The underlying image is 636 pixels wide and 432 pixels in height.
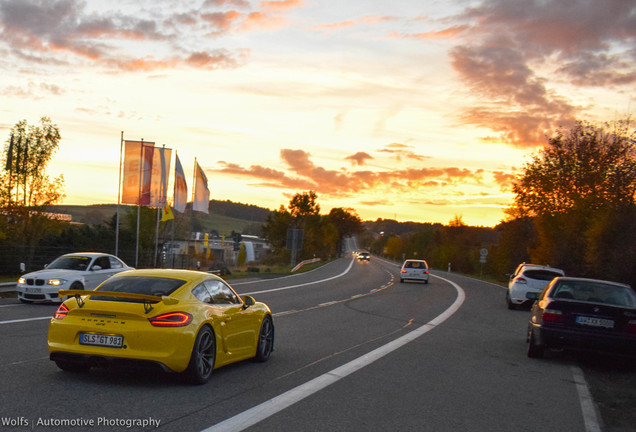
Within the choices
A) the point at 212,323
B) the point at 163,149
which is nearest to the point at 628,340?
the point at 212,323

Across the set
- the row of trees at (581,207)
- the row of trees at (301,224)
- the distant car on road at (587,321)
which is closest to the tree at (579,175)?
the row of trees at (581,207)

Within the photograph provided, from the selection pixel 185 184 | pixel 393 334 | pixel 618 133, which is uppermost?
pixel 618 133

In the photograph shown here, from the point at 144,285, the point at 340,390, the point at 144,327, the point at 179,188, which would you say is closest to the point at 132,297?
the point at 144,327

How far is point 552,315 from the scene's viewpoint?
1151cm

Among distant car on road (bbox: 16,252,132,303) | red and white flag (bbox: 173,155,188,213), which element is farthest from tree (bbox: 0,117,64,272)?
distant car on road (bbox: 16,252,132,303)

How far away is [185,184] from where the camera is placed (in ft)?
139

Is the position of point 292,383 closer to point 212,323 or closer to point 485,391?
point 212,323

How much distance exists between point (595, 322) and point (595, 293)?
1156 millimetres

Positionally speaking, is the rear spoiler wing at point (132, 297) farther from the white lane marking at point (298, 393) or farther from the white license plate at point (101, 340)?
the white lane marking at point (298, 393)

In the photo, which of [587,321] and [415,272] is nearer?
[587,321]

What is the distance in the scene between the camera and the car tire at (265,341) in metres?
10.1

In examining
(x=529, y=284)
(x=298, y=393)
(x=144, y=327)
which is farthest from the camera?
(x=529, y=284)

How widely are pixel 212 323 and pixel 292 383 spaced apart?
1.22 metres

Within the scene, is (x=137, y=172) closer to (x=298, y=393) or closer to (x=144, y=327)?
(x=144, y=327)
